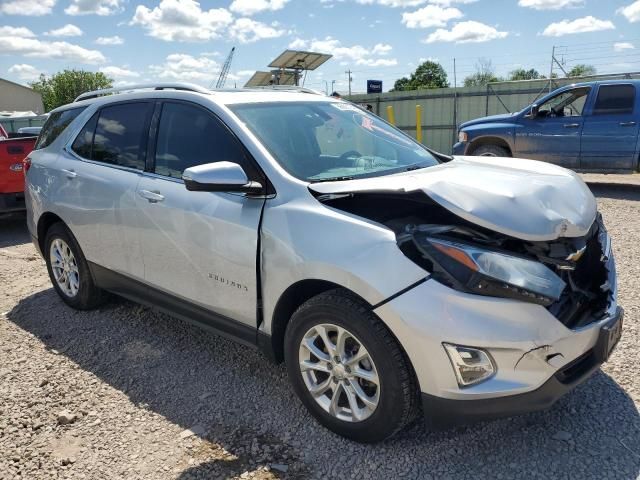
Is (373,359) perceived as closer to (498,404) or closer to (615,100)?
(498,404)

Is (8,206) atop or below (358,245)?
below

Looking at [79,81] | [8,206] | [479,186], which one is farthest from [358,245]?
[79,81]

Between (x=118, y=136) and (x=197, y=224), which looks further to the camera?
(x=118, y=136)

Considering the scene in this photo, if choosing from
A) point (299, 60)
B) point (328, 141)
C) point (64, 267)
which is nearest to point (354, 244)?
point (328, 141)

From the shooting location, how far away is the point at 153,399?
312cm

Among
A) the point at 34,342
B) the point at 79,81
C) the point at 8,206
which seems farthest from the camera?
the point at 79,81

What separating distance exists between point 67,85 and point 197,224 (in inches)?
3261

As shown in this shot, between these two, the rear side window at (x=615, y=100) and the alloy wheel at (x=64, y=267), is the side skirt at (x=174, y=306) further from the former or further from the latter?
the rear side window at (x=615, y=100)

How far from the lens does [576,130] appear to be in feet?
31.1

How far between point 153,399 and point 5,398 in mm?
901

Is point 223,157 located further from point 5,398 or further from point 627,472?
point 627,472

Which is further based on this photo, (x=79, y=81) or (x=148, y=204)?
(x=79, y=81)

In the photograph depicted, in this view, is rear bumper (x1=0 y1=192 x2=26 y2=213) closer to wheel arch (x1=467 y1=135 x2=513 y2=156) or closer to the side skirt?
the side skirt

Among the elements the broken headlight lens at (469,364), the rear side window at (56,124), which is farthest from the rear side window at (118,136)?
the broken headlight lens at (469,364)
